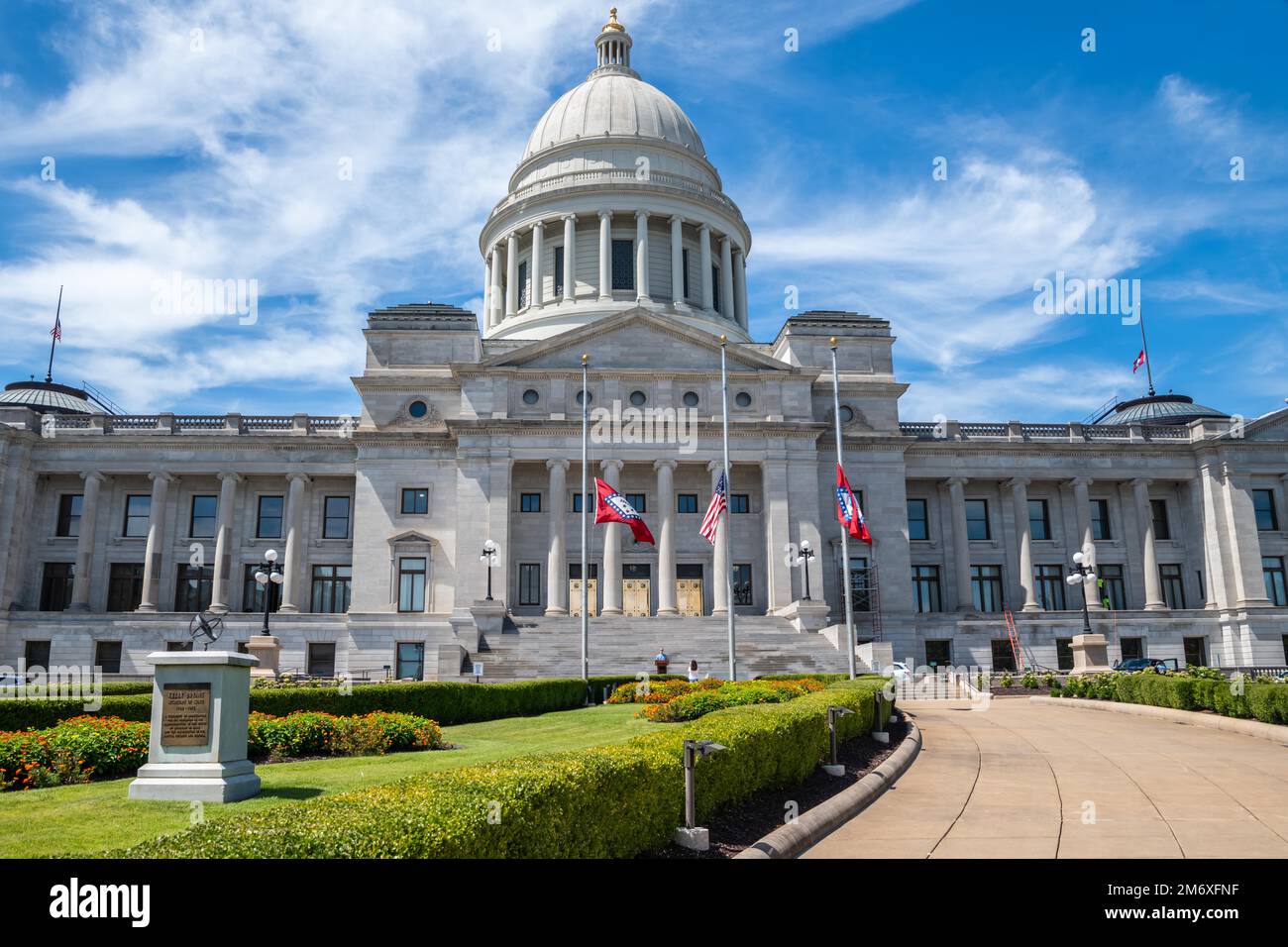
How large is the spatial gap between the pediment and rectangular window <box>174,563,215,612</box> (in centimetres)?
2163

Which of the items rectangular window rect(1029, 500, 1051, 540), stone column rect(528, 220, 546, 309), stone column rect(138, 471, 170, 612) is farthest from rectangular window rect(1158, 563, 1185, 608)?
stone column rect(138, 471, 170, 612)

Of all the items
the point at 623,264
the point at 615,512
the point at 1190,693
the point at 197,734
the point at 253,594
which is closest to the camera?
the point at 197,734

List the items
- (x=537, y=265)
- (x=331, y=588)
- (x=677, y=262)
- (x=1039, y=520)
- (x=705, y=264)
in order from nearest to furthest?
(x=331, y=588) < (x=1039, y=520) < (x=677, y=262) < (x=537, y=265) < (x=705, y=264)

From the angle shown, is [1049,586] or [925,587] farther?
[1049,586]

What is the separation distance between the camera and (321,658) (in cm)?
5228

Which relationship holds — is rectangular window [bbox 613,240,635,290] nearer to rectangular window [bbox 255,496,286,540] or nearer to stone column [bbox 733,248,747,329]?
stone column [bbox 733,248,747,329]

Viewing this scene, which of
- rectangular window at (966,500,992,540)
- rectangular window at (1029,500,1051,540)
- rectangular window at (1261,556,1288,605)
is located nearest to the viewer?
rectangular window at (1261,556,1288,605)

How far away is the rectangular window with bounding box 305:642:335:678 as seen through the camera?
51.9 m

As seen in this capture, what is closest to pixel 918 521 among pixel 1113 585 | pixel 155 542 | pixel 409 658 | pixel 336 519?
pixel 1113 585

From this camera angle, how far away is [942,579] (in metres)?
57.5

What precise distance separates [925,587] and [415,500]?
97.7 feet

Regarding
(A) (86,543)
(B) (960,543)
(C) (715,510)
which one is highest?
(A) (86,543)

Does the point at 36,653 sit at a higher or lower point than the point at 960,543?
lower

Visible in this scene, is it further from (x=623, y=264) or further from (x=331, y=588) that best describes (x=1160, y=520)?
(x=331, y=588)
